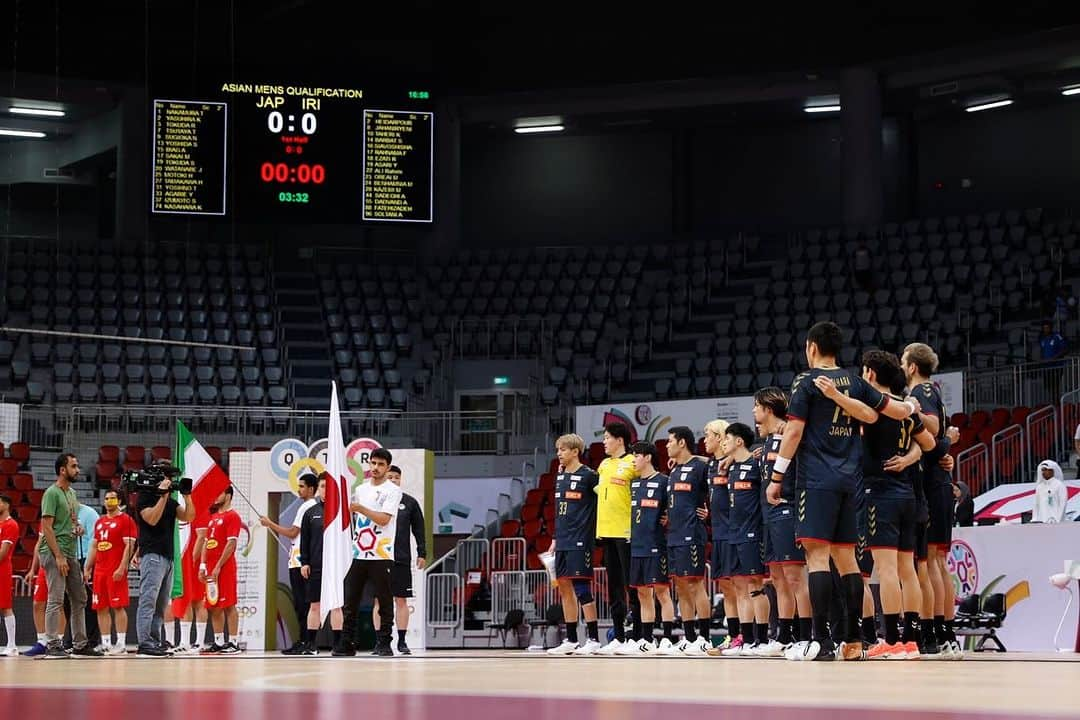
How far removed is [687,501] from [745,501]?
603 mm

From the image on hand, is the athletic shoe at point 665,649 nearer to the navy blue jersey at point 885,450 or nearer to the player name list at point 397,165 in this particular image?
the navy blue jersey at point 885,450

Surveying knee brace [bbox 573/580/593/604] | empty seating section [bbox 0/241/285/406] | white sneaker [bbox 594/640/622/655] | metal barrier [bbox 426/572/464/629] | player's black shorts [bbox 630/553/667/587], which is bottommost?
metal barrier [bbox 426/572/464/629]

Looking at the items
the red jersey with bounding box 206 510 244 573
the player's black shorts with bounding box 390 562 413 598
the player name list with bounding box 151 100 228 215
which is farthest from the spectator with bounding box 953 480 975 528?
the player name list with bounding box 151 100 228 215

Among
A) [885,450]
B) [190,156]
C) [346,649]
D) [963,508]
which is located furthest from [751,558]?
[190,156]

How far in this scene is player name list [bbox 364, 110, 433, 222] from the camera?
1073 inches

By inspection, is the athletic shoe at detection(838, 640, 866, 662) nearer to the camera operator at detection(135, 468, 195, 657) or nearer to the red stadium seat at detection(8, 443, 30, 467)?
the camera operator at detection(135, 468, 195, 657)

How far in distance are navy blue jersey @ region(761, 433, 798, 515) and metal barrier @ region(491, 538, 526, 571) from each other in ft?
32.9

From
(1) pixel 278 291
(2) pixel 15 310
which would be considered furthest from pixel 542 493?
(2) pixel 15 310

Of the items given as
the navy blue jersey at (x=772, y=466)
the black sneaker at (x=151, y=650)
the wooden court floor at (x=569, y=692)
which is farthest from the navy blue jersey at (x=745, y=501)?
the black sneaker at (x=151, y=650)

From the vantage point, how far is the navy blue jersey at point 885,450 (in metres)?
9.78

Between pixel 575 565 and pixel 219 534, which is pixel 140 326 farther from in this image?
pixel 575 565

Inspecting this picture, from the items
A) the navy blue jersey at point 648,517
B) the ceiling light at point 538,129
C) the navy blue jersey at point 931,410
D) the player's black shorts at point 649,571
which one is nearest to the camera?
the navy blue jersey at point 931,410

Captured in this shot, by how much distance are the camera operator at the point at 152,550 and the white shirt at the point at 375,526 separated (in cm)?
161

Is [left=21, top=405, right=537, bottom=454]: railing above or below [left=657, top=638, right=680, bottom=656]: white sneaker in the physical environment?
above
